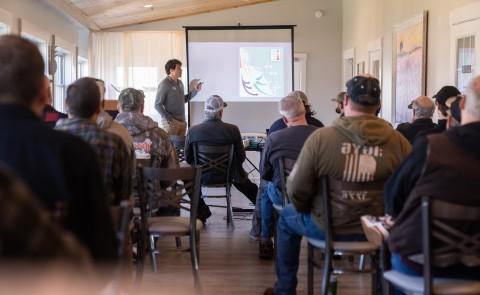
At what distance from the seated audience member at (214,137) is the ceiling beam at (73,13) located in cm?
391

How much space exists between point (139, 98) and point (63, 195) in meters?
3.20

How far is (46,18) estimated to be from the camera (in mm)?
9125

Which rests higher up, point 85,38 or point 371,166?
point 85,38

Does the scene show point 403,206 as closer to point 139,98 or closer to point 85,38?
point 139,98

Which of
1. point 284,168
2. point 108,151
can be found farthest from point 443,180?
point 284,168

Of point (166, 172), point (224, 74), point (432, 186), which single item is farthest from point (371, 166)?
point (224, 74)

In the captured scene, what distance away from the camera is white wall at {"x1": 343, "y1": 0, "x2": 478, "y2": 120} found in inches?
265

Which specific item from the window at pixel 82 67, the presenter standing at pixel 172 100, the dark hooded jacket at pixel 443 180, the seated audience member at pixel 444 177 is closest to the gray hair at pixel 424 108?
the seated audience member at pixel 444 177

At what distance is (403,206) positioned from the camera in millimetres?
2502

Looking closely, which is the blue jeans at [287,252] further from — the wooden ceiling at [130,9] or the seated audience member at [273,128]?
the wooden ceiling at [130,9]

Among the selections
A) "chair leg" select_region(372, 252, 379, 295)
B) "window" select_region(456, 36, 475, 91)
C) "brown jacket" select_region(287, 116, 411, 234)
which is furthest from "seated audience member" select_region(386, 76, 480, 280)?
"window" select_region(456, 36, 475, 91)

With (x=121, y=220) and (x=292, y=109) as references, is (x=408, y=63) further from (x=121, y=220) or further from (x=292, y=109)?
(x=121, y=220)

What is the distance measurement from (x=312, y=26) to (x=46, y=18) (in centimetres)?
538

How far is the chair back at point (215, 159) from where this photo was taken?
19.0 ft
